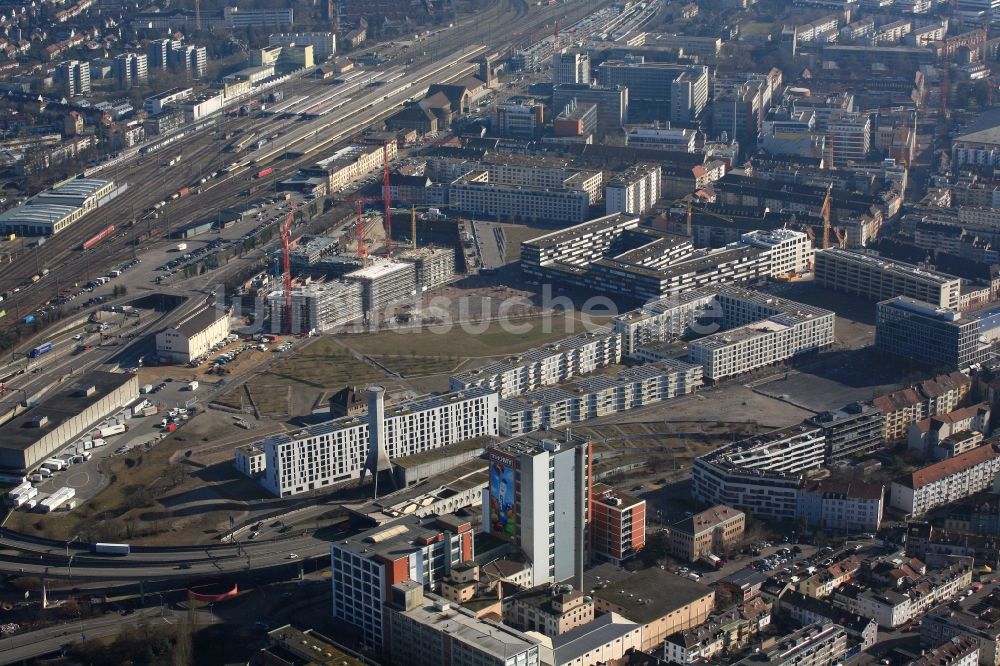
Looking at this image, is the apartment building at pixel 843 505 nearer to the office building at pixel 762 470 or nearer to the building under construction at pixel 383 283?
the office building at pixel 762 470

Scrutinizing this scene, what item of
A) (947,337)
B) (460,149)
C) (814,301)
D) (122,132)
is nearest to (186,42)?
(122,132)

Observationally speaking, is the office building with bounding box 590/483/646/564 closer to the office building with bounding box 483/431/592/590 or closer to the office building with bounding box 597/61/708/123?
the office building with bounding box 483/431/592/590

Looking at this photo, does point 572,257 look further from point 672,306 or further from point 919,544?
point 919,544

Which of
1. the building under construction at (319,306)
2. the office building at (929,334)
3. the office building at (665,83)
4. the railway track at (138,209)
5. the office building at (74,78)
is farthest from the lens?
the office building at (74,78)

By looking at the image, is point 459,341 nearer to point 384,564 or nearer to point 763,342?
point 763,342

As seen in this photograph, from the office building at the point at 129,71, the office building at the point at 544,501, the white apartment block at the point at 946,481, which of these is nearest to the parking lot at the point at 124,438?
the office building at the point at 544,501

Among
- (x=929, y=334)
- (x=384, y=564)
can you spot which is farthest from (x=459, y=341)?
(x=384, y=564)
